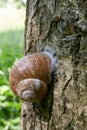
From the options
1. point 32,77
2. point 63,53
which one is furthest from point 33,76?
point 63,53

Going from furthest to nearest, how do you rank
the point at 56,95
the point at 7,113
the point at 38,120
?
the point at 7,113
the point at 38,120
the point at 56,95

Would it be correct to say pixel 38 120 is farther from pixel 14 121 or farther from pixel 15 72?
pixel 14 121

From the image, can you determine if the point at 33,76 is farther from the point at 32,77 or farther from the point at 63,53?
the point at 63,53

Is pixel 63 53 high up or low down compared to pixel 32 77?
up

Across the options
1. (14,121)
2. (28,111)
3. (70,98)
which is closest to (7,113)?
(14,121)
